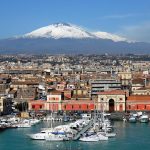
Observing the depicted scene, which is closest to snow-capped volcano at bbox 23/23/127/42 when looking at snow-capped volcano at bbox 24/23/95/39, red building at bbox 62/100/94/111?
snow-capped volcano at bbox 24/23/95/39

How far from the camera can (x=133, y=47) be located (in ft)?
600

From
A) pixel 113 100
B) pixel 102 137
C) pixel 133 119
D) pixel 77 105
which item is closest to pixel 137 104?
pixel 113 100

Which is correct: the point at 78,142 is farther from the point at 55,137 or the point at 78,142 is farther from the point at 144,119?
the point at 144,119

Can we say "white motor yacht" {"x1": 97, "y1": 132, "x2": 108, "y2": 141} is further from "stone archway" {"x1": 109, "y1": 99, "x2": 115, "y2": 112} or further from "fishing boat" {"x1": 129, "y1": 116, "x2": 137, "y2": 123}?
"stone archway" {"x1": 109, "y1": 99, "x2": 115, "y2": 112}

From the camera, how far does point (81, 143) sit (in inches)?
826

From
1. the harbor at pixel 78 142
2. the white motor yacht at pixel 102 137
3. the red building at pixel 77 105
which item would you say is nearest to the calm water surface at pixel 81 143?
the harbor at pixel 78 142

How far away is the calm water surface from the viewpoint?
2009 cm

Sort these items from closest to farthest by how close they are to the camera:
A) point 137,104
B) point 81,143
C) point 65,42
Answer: point 81,143
point 137,104
point 65,42

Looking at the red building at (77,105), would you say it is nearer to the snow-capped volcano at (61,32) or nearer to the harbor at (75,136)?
the harbor at (75,136)

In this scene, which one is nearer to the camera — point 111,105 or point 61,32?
point 111,105

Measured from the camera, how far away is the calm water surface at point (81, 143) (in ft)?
65.9

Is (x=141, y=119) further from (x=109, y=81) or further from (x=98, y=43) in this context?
(x=98, y=43)

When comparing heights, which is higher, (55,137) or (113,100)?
(113,100)

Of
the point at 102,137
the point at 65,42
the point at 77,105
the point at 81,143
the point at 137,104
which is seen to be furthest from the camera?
the point at 65,42
